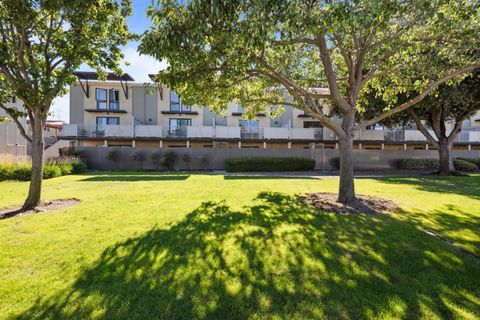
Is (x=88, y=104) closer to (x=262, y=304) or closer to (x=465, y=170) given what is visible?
(x=262, y=304)

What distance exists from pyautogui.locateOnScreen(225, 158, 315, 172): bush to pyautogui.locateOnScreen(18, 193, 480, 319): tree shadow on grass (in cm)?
1479

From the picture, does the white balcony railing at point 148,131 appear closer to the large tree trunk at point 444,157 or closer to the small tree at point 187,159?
the small tree at point 187,159

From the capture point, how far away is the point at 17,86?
20.3ft

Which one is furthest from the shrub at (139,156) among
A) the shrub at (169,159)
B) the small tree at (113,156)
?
the shrub at (169,159)

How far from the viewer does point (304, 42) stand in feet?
23.2

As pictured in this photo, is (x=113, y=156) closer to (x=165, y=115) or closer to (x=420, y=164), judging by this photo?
(x=165, y=115)

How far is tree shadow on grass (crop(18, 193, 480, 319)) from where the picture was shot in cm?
257

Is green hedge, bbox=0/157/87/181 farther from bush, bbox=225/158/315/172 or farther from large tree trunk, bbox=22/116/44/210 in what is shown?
bush, bbox=225/158/315/172

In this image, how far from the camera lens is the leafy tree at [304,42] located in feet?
14.6

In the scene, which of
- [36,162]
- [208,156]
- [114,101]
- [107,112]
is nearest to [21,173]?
[36,162]

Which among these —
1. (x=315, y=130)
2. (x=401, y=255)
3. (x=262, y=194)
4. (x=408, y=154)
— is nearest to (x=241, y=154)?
(x=315, y=130)

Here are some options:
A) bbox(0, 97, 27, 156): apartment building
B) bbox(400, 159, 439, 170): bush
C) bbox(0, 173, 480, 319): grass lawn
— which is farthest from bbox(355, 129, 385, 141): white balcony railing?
bbox(0, 97, 27, 156): apartment building

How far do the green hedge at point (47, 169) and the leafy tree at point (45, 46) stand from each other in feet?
27.6

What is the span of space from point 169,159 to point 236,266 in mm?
19322
